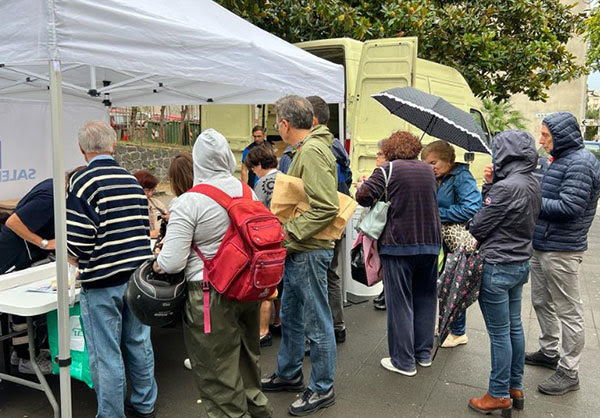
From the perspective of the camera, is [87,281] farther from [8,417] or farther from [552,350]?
[552,350]

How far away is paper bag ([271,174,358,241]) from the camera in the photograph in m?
2.95

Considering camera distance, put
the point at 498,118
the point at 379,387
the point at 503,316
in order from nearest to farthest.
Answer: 1. the point at 503,316
2. the point at 379,387
3. the point at 498,118

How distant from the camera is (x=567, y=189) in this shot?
3223 millimetres

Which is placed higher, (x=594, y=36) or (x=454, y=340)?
(x=594, y=36)

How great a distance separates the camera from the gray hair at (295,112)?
3.01m

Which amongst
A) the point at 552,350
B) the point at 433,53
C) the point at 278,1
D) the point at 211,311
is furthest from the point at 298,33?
the point at 211,311

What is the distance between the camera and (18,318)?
132 inches

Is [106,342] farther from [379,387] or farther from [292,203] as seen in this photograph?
[379,387]

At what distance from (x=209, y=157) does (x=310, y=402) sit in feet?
5.48

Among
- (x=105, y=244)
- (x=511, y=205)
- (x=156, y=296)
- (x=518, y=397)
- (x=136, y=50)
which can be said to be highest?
(x=136, y=50)

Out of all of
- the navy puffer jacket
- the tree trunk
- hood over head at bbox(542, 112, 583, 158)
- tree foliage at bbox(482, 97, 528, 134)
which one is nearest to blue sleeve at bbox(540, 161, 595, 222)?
the navy puffer jacket

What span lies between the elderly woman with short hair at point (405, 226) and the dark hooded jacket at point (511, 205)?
1.49 ft

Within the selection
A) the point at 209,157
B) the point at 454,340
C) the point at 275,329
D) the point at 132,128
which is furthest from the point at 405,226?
the point at 132,128

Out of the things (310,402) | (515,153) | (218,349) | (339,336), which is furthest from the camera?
(339,336)
